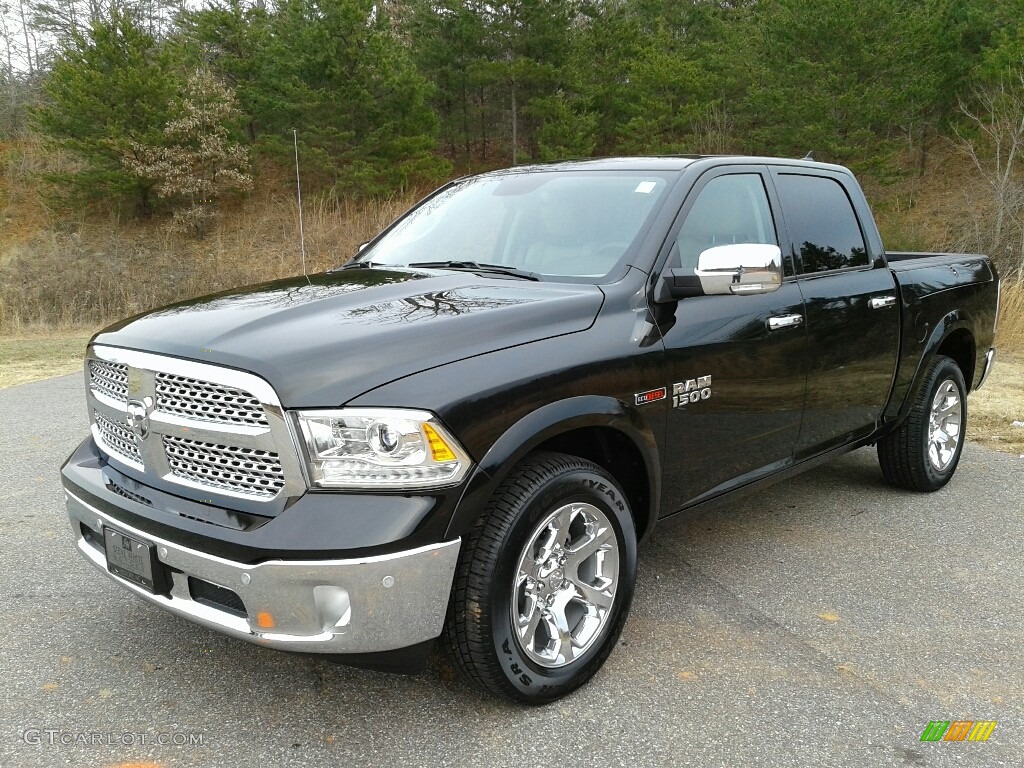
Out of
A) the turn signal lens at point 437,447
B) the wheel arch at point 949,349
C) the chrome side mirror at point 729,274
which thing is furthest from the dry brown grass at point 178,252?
the turn signal lens at point 437,447

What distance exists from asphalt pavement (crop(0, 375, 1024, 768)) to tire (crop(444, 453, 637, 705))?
0.17 metres

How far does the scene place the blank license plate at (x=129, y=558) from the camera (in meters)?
2.62

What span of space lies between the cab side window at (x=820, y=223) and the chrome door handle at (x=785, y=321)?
340 mm

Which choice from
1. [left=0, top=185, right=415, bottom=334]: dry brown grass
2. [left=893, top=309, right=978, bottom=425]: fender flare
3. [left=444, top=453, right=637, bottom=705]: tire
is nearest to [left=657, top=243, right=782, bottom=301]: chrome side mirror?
[left=444, top=453, right=637, bottom=705]: tire

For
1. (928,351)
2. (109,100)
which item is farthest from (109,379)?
(109,100)

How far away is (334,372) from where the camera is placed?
95.7 inches

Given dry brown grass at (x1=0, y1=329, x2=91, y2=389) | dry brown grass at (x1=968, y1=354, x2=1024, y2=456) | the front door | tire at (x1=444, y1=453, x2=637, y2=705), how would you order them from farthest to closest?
1. dry brown grass at (x1=0, y1=329, x2=91, y2=389)
2. dry brown grass at (x1=968, y1=354, x2=1024, y2=456)
3. the front door
4. tire at (x1=444, y1=453, x2=637, y2=705)

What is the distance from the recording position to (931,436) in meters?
5.09

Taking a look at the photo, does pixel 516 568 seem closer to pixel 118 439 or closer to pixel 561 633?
pixel 561 633

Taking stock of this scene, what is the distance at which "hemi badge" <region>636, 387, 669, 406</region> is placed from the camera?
3070 mm

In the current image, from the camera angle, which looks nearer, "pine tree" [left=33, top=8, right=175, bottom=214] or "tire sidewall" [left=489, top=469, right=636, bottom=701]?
"tire sidewall" [left=489, top=469, right=636, bottom=701]

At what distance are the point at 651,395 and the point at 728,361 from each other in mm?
520

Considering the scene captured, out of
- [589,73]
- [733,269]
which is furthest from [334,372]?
[589,73]

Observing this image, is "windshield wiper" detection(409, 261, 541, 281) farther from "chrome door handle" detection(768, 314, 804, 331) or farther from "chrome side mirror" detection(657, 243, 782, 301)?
"chrome door handle" detection(768, 314, 804, 331)
